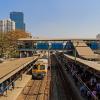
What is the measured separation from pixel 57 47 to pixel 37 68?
61743 mm

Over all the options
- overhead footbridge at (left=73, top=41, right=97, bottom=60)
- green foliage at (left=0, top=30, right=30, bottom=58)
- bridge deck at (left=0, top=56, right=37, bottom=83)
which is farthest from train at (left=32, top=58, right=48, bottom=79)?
green foliage at (left=0, top=30, right=30, bottom=58)

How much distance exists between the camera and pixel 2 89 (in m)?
26.5

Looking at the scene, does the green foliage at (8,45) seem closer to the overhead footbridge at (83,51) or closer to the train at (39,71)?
the overhead footbridge at (83,51)

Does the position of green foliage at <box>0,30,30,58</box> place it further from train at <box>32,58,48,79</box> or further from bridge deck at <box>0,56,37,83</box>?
bridge deck at <box>0,56,37,83</box>

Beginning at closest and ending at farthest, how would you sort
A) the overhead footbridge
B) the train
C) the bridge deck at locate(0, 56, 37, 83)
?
the bridge deck at locate(0, 56, 37, 83), the train, the overhead footbridge

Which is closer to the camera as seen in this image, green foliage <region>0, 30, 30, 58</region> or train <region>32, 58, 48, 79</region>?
train <region>32, 58, 48, 79</region>

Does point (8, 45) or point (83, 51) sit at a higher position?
point (8, 45)

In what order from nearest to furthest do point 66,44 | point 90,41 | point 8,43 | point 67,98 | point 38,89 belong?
point 67,98 → point 38,89 → point 8,43 → point 90,41 → point 66,44

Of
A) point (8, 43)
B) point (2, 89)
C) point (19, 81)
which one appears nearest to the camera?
point (2, 89)

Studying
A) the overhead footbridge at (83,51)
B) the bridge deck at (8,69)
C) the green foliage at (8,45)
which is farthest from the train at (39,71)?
the green foliage at (8,45)

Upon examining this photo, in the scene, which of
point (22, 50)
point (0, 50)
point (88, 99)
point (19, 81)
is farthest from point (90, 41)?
point (88, 99)

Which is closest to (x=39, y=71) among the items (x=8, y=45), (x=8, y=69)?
(x=8, y=69)

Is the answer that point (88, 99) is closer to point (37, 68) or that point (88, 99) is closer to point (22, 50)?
point (37, 68)

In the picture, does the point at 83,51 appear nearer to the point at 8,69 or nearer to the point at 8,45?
the point at 8,45
